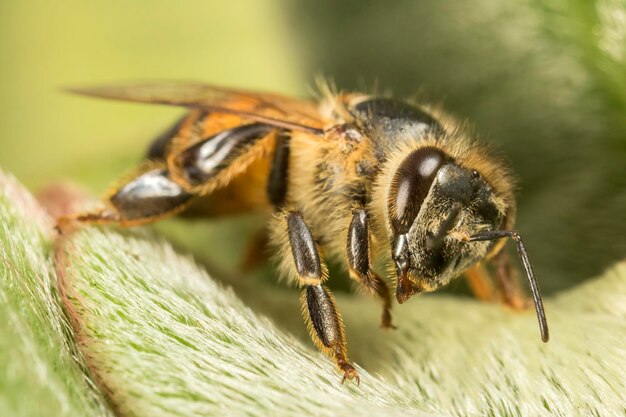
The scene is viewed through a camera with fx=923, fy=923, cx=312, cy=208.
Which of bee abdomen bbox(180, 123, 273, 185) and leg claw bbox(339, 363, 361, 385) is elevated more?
bee abdomen bbox(180, 123, 273, 185)

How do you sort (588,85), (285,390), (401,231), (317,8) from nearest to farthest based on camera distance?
(285,390) → (401,231) → (588,85) → (317,8)

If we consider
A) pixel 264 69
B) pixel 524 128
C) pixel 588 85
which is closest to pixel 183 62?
pixel 264 69

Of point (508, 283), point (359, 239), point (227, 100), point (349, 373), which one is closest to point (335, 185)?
point (359, 239)

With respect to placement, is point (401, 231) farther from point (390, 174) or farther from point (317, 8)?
point (317, 8)

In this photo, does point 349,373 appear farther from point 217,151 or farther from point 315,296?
point 217,151

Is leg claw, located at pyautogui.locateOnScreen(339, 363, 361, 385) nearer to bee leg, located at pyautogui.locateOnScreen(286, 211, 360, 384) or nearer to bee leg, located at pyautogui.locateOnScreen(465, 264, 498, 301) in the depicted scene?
bee leg, located at pyautogui.locateOnScreen(286, 211, 360, 384)

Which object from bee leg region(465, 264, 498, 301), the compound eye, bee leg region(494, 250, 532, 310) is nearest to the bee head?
the compound eye
